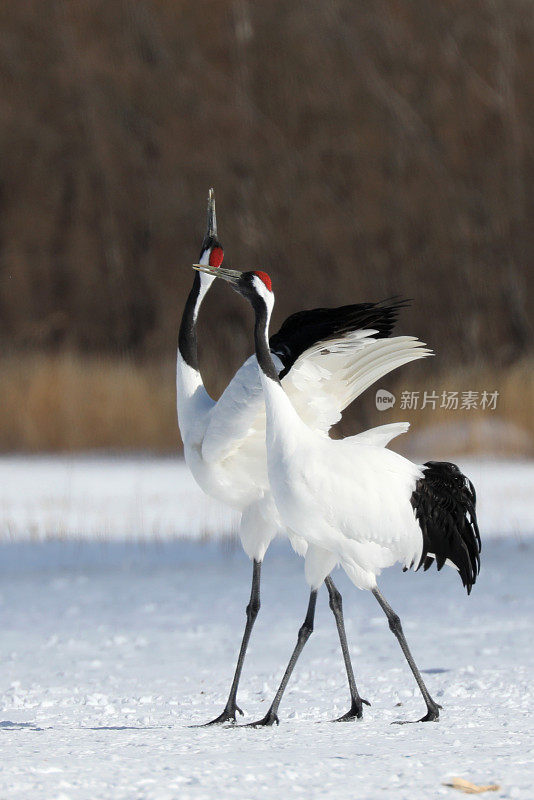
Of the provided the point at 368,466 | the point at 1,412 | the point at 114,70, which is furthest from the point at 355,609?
the point at 114,70

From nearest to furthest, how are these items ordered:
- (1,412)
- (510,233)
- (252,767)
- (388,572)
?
1. (252,767)
2. (388,572)
3. (1,412)
4. (510,233)

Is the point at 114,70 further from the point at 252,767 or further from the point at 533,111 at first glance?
the point at 252,767

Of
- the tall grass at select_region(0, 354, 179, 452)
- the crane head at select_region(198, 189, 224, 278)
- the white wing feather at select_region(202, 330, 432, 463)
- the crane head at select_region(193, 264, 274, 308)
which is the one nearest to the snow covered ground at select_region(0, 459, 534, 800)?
the white wing feather at select_region(202, 330, 432, 463)

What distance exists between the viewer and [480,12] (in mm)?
17266

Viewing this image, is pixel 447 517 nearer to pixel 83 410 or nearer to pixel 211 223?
pixel 211 223

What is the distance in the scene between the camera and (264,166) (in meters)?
17.3

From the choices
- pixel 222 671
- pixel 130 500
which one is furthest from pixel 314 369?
pixel 130 500

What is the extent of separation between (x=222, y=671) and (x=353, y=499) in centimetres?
138

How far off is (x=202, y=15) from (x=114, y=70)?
1.39 meters

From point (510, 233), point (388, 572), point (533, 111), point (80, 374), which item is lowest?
point (388, 572)

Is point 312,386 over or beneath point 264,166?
beneath

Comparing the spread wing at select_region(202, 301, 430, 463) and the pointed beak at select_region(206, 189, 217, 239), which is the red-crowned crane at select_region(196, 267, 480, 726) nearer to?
the spread wing at select_region(202, 301, 430, 463)

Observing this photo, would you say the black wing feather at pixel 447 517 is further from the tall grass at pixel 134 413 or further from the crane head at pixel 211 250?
the tall grass at pixel 134 413

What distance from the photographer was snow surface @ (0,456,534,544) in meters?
9.11
